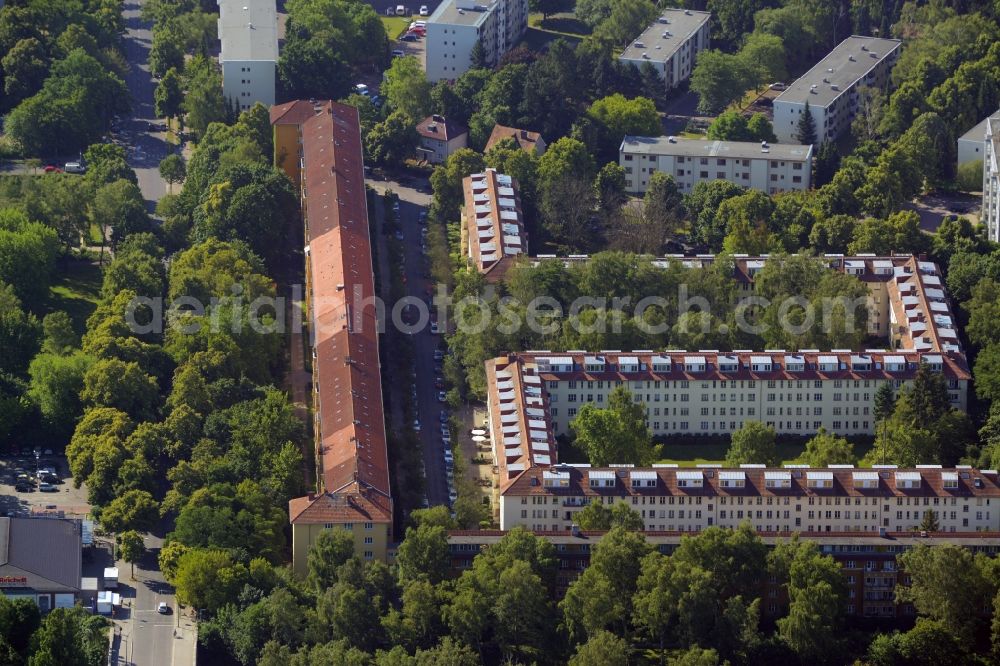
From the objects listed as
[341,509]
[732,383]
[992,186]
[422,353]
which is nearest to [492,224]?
[422,353]

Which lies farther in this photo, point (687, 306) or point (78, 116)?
point (78, 116)

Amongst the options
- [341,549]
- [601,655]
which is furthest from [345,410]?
[601,655]

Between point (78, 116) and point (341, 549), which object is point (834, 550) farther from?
point (78, 116)

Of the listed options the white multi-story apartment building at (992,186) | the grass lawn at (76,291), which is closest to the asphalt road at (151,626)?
the grass lawn at (76,291)

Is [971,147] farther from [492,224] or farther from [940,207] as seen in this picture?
[492,224]

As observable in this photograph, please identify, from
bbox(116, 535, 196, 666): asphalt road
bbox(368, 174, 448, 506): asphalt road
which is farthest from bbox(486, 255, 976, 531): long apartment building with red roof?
bbox(116, 535, 196, 666): asphalt road

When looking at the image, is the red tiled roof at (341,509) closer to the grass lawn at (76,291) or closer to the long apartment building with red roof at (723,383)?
the long apartment building with red roof at (723,383)
